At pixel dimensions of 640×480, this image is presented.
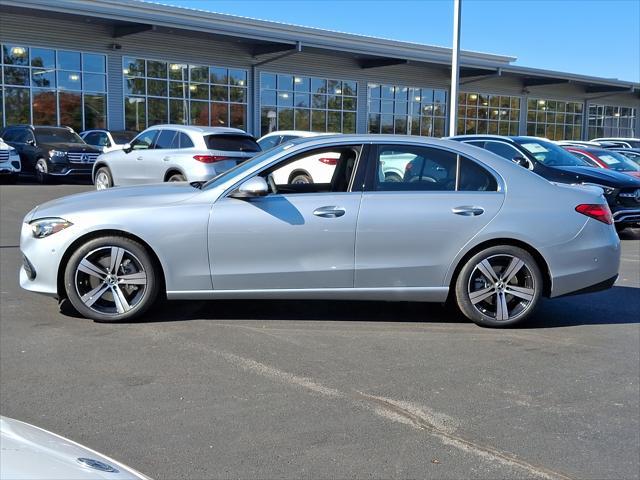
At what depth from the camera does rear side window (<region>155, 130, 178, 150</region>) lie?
14.0 meters

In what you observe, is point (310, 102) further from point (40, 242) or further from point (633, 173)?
point (40, 242)

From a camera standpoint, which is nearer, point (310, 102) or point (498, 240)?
point (498, 240)

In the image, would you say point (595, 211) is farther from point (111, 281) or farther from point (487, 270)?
point (111, 281)

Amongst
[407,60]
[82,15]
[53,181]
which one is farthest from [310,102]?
[53,181]

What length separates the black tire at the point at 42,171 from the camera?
20281 mm

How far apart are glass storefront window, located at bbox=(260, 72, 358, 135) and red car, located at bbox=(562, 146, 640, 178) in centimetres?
2204

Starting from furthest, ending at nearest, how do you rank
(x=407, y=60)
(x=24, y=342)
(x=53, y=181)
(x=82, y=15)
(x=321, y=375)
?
1. (x=407, y=60)
2. (x=82, y=15)
3. (x=53, y=181)
4. (x=24, y=342)
5. (x=321, y=375)

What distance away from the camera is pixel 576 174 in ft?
39.1

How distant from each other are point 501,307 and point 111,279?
330 cm

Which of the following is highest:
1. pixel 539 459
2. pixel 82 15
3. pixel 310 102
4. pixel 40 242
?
pixel 82 15

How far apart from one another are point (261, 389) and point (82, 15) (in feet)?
86.4

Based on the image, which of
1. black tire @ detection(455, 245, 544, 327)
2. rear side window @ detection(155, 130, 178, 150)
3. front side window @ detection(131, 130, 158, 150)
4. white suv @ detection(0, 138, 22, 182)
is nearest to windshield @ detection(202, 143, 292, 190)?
black tire @ detection(455, 245, 544, 327)

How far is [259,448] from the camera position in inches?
144

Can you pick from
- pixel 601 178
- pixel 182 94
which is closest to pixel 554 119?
pixel 182 94
